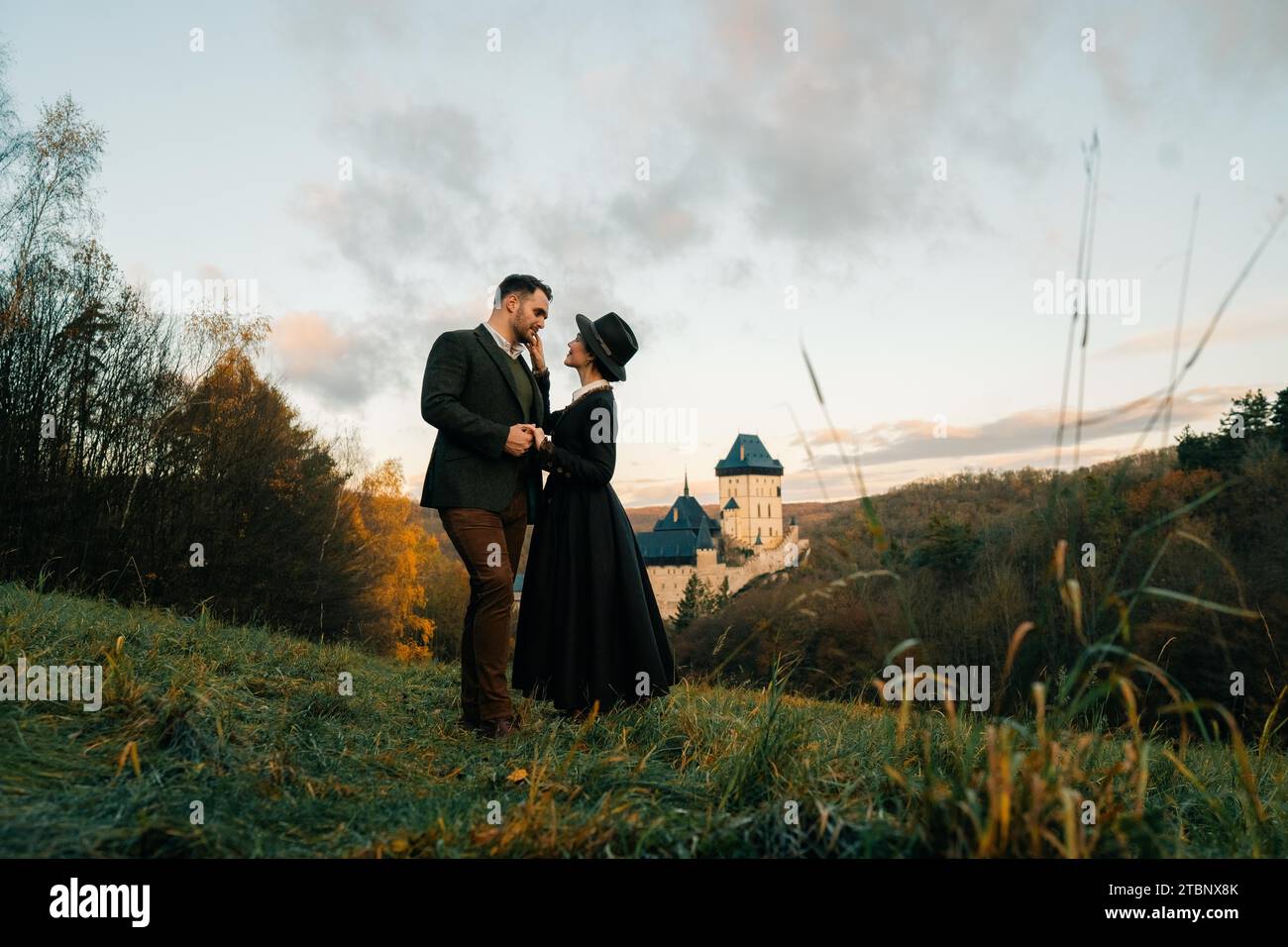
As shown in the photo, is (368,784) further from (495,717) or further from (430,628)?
(430,628)

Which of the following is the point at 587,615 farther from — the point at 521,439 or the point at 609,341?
the point at 609,341

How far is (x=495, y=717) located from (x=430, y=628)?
31818 mm

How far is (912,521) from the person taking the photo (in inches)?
1922

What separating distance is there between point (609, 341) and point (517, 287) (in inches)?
24.1

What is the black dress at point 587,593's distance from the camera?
4.56 metres

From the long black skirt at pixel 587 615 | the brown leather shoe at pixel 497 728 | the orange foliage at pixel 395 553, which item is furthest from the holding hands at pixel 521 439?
the orange foliage at pixel 395 553

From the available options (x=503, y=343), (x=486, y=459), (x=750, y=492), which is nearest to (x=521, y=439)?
(x=486, y=459)

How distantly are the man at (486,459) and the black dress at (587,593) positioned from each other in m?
0.20

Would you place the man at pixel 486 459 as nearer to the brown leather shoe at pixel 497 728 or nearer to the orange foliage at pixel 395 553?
the brown leather shoe at pixel 497 728

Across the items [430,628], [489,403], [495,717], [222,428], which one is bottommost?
[430,628]

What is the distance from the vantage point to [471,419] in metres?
4.32

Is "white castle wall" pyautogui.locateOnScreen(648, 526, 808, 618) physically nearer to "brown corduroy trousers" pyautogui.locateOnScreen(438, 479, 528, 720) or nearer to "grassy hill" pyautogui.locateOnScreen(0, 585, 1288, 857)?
"brown corduroy trousers" pyautogui.locateOnScreen(438, 479, 528, 720)
